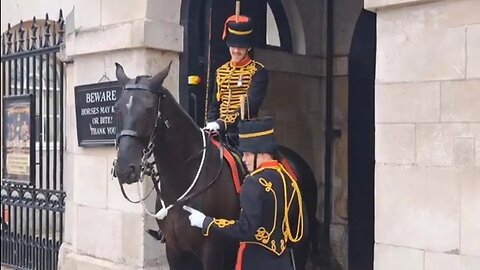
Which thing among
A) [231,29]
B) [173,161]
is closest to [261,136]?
[173,161]

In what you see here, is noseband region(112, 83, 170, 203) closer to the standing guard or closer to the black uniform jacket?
the standing guard

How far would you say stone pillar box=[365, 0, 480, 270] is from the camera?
430 cm

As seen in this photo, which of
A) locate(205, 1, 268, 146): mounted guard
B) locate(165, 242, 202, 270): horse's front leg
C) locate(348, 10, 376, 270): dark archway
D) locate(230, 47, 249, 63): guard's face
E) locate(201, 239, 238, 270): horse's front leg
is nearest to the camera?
locate(201, 239, 238, 270): horse's front leg

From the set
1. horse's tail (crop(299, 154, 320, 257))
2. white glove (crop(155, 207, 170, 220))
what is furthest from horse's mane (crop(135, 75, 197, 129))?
horse's tail (crop(299, 154, 320, 257))

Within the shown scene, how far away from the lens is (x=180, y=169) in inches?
199

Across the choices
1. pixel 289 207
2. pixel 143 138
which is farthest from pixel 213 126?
pixel 289 207

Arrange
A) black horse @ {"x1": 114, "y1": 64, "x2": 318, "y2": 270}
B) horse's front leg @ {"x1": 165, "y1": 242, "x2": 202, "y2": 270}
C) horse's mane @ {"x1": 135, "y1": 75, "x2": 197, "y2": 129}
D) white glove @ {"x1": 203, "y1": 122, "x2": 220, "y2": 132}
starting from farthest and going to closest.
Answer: white glove @ {"x1": 203, "y1": 122, "x2": 220, "y2": 132} → horse's front leg @ {"x1": 165, "y1": 242, "x2": 202, "y2": 270} → horse's mane @ {"x1": 135, "y1": 75, "x2": 197, "y2": 129} → black horse @ {"x1": 114, "y1": 64, "x2": 318, "y2": 270}

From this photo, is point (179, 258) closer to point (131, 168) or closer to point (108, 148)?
point (131, 168)

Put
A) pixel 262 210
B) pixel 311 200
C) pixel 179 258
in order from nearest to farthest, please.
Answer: pixel 262 210
pixel 179 258
pixel 311 200

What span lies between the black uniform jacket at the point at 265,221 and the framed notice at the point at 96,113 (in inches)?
101

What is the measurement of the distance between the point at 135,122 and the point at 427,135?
1.84m

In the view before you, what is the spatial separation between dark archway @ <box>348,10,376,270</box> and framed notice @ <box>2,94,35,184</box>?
374 cm

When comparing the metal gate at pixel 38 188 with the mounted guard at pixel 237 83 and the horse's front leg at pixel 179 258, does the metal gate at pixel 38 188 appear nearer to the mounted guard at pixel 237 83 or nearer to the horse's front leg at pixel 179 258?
the mounted guard at pixel 237 83

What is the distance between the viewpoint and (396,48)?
15.4 ft
